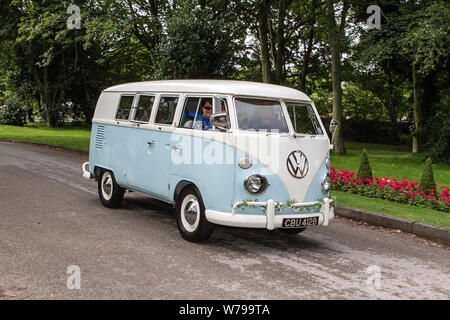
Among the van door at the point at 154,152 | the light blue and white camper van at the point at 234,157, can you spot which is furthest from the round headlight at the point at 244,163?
the van door at the point at 154,152

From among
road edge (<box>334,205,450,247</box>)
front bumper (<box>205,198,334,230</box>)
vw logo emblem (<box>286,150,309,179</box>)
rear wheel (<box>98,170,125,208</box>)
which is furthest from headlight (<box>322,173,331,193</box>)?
rear wheel (<box>98,170,125,208</box>)

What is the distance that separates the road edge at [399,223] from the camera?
26.3ft

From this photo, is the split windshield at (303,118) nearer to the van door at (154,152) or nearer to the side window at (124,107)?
the van door at (154,152)

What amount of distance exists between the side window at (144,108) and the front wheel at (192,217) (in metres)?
1.70

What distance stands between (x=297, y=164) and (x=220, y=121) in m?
1.18

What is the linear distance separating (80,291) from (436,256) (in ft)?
15.8

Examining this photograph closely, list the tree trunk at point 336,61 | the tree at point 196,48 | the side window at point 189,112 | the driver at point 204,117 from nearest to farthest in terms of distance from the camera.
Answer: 1. the driver at point 204,117
2. the side window at point 189,112
3. the tree at point 196,48
4. the tree trunk at point 336,61

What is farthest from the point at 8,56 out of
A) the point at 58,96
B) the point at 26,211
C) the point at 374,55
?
the point at 26,211

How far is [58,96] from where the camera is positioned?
39.0 meters

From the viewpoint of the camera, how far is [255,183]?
21.8 feet

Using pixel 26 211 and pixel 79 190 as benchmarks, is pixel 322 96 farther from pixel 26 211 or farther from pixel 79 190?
pixel 26 211

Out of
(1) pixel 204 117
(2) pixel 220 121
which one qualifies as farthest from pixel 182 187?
(2) pixel 220 121

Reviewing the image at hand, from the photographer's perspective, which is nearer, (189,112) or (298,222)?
(298,222)

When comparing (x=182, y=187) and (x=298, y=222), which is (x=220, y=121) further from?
A: (x=298, y=222)
